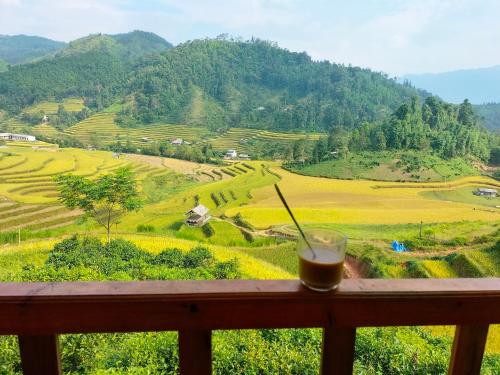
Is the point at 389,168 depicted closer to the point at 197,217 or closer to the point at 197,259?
the point at 197,217

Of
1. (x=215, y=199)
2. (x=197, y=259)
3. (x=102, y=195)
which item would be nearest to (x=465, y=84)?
(x=215, y=199)

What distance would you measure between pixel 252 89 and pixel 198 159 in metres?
23.3

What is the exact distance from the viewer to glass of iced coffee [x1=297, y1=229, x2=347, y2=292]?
0.50 metres

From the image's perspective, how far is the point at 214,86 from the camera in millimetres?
43094

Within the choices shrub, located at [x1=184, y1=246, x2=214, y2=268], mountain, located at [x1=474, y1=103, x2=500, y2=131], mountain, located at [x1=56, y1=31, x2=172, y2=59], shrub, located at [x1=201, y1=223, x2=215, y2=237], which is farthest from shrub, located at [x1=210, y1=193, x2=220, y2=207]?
mountain, located at [x1=56, y1=31, x2=172, y2=59]

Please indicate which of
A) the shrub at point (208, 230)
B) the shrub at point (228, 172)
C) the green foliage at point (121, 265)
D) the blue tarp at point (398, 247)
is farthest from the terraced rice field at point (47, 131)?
the blue tarp at point (398, 247)

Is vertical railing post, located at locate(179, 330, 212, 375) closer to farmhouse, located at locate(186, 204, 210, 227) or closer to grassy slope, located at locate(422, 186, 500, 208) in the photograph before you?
farmhouse, located at locate(186, 204, 210, 227)

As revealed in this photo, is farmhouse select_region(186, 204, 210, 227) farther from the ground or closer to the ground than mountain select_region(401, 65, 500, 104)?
closer to the ground

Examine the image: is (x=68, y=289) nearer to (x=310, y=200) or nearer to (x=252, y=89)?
(x=310, y=200)

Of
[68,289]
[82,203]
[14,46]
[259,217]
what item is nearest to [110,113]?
[82,203]

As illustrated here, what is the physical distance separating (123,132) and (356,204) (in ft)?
70.3

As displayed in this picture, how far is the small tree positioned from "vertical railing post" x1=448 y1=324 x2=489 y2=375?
1281cm

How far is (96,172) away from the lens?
1856 centimetres

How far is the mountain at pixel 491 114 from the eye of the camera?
31.8m
